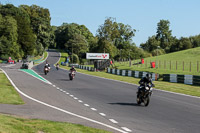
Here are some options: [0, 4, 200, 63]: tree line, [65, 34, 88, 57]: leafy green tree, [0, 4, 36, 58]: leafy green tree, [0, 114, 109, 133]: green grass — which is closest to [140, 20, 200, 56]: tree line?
[0, 4, 200, 63]: tree line

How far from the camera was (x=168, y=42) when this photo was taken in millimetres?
171875

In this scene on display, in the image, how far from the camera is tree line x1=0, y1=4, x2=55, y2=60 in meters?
116

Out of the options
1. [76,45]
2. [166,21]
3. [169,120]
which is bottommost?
[169,120]

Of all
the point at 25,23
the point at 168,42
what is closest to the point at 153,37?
the point at 168,42

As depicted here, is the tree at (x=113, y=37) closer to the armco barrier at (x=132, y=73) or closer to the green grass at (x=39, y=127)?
the armco barrier at (x=132, y=73)

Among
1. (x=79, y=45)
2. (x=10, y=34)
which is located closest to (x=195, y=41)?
(x=79, y=45)

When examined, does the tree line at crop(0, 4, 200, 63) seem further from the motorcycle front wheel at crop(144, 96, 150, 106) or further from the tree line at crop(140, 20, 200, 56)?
the motorcycle front wheel at crop(144, 96, 150, 106)

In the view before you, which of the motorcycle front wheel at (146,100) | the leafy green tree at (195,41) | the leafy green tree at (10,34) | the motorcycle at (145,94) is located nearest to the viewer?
the motorcycle at (145,94)

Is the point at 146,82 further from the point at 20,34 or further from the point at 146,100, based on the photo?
the point at 20,34

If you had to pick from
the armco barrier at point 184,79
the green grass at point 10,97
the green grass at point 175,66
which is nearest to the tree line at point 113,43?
the green grass at point 175,66

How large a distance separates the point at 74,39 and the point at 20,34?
142ft

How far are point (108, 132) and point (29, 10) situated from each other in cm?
17148

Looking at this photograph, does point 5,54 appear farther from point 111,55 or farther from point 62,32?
point 62,32

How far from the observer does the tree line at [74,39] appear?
118688 millimetres
